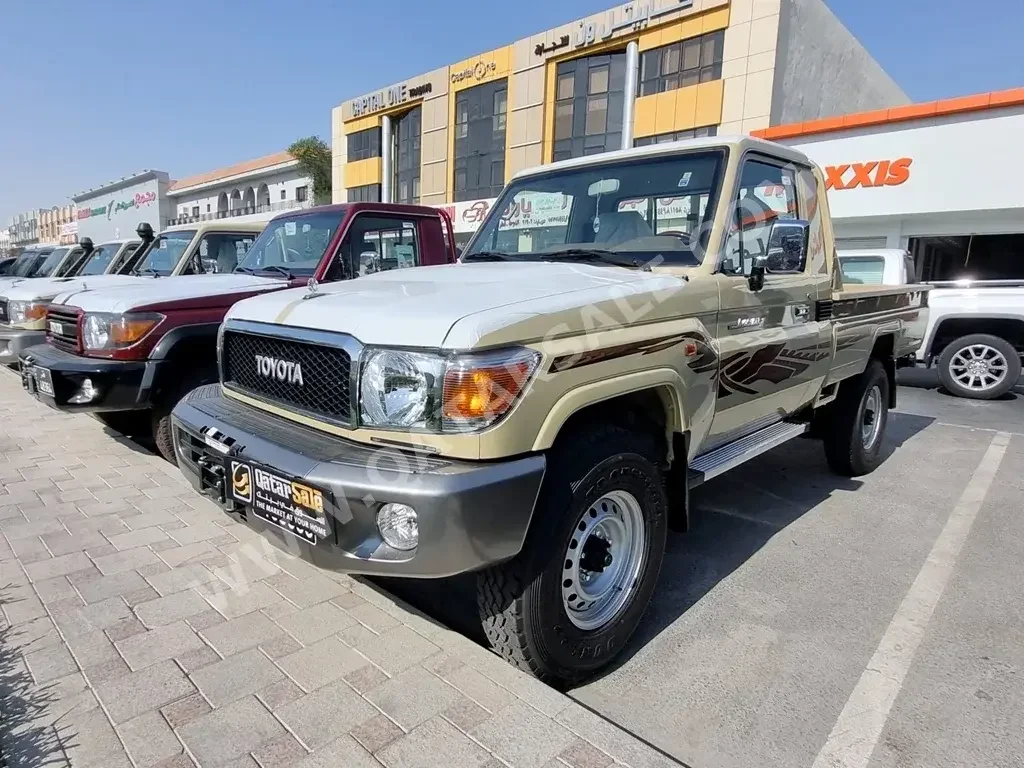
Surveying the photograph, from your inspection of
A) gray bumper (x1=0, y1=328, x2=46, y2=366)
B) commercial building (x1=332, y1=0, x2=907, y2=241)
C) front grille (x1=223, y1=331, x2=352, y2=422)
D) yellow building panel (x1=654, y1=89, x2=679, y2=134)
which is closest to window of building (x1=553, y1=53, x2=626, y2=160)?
commercial building (x1=332, y1=0, x2=907, y2=241)

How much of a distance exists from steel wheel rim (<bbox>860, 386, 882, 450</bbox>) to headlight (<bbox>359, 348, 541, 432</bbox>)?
414 centimetres

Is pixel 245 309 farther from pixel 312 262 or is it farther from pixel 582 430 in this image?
pixel 312 262

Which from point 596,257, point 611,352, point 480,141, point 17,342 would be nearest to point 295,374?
point 611,352

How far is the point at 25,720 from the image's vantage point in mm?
2031

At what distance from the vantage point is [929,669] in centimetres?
254

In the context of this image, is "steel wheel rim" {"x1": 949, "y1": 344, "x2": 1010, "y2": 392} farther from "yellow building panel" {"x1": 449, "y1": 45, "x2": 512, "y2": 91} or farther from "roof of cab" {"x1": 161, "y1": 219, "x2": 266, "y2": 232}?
"yellow building panel" {"x1": 449, "y1": 45, "x2": 512, "y2": 91}

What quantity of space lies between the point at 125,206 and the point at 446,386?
77.8m

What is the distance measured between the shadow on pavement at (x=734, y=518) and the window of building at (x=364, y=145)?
33.4m

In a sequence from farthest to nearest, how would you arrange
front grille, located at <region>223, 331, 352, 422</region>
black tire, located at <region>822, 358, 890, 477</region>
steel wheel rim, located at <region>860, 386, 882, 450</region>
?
steel wheel rim, located at <region>860, 386, 882, 450</region>, black tire, located at <region>822, 358, 890, 477</region>, front grille, located at <region>223, 331, 352, 422</region>

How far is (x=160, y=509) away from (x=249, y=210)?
2146 inches

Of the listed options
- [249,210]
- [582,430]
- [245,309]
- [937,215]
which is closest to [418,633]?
[582,430]

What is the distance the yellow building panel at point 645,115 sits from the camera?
23.0 m

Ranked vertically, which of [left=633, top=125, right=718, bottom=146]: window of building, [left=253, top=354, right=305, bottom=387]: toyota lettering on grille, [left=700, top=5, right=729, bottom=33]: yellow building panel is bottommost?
[left=253, top=354, right=305, bottom=387]: toyota lettering on grille

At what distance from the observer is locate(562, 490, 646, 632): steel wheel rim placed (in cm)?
240
